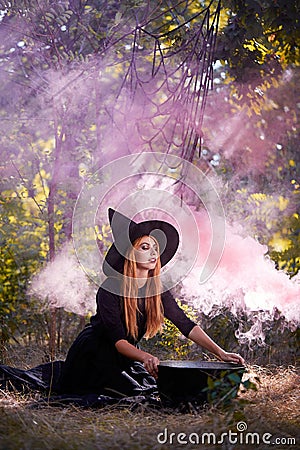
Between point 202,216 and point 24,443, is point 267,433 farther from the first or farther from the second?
point 202,216

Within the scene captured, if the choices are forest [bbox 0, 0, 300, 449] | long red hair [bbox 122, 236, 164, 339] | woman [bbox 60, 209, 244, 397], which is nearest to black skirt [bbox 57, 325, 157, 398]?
woman [bbox 60, 209, 244, 397]

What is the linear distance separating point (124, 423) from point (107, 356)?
2.38 ft

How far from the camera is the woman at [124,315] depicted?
3352 mm

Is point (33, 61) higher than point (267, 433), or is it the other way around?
point (33, 61)

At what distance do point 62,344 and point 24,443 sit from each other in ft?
9.51

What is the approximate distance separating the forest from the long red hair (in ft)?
2.04

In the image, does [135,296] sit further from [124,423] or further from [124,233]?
[124,423]

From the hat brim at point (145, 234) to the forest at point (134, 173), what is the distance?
45cm

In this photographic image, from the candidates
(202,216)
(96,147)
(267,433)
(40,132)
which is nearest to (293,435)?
(267,433)

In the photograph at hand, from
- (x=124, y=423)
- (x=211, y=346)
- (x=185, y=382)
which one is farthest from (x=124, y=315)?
(x=124, y=423)

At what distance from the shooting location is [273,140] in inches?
247

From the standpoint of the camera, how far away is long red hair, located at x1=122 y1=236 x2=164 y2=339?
3.39 metres

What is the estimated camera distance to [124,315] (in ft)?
11.1

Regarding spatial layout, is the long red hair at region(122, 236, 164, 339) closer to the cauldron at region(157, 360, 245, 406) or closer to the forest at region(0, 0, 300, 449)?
the cauldron at region(157, 360, 245, 406)
